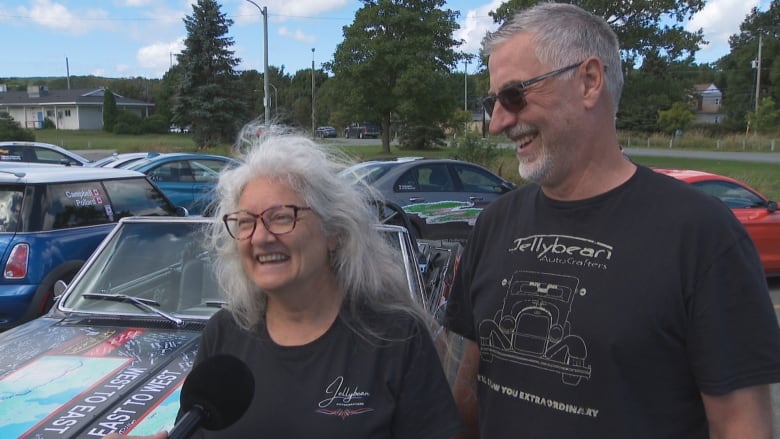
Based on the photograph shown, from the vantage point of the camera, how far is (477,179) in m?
10.6

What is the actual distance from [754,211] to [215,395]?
8.36m

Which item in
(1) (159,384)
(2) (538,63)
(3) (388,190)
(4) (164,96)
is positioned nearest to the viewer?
(2) (538,63)

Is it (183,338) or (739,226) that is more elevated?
(739,226)

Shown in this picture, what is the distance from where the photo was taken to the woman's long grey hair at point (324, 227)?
1876 millimetres

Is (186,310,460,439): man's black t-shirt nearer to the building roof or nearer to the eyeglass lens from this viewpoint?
the eyeglass lens

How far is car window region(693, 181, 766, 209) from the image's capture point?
812 cm

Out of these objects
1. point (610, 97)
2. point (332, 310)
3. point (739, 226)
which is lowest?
point (332, 310)

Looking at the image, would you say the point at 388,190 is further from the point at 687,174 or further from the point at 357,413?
the point at 357,413

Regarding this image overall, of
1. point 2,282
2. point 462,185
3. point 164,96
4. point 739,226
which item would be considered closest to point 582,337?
point 739,226

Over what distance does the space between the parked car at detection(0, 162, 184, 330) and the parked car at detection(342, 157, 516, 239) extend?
3.66 m

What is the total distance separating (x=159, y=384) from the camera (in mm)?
2721

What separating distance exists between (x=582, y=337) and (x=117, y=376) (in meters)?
2.08

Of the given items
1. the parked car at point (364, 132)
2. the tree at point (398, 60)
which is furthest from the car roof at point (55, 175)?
the parked car at point (364, 132)

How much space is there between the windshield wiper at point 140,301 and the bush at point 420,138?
37.2 meters
